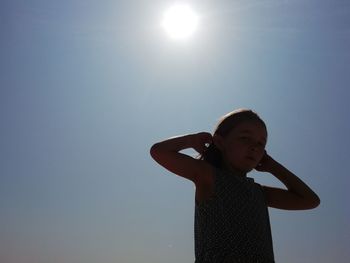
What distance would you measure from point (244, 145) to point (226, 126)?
11.6 inches

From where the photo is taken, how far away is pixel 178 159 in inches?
153

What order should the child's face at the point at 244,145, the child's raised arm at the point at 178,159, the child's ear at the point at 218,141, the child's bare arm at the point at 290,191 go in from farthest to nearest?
the child's bare arm at the point at 290,191 < the child's ear at the point at 218,141 < the child's face at the point at 244,145 < the child's raised arm at the point at 178,159

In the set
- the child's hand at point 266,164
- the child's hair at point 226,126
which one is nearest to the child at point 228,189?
the child's hair at point 226,126

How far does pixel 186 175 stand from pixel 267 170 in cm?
159

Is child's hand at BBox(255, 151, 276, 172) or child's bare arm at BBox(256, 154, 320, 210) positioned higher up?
child's hand at BBox(255, 151, 276, 172)

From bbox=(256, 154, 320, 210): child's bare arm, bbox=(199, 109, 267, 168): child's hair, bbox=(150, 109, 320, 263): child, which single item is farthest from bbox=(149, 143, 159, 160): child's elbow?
bbox=(256, 154, 320, 210): child's bare arm

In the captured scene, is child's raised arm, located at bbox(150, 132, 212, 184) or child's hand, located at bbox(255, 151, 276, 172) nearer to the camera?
child's raised arm, located at bbox(150, 132, 212, 184)

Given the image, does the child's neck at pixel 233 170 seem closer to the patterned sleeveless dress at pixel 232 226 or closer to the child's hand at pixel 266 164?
the patterned sleeveless dress at pixel 232 226

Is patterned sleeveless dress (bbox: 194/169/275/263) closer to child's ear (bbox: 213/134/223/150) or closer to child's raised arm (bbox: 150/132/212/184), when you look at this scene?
child's raised arm (bbox: 150/132/212/184)

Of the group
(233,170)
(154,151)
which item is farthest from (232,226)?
(154,151)

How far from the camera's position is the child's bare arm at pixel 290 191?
4820 millimetres

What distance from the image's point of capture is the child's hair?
168 inches

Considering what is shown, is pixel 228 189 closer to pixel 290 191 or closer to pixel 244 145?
pixel 244 145

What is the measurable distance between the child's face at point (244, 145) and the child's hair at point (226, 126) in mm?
51
